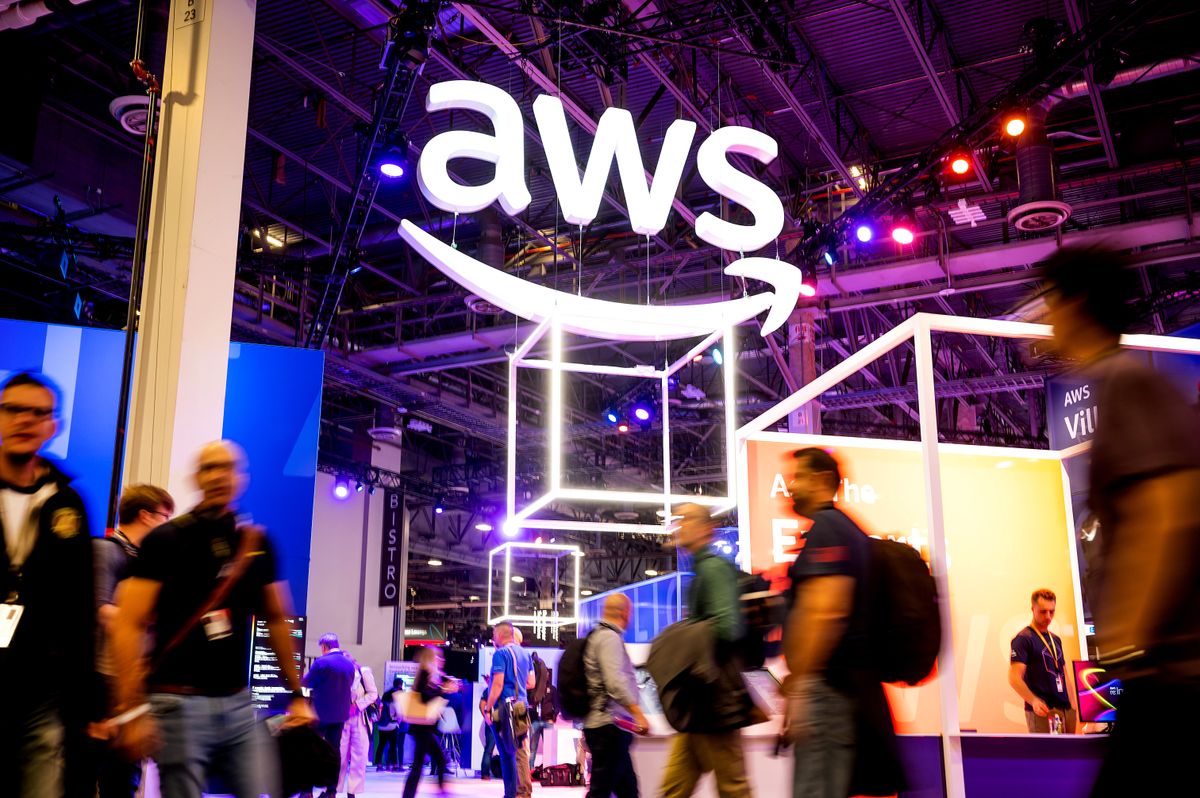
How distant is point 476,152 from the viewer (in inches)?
264

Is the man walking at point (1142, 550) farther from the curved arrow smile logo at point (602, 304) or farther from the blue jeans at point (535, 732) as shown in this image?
the blue jeans at point (535, 732)

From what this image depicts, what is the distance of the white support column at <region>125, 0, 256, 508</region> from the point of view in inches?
193

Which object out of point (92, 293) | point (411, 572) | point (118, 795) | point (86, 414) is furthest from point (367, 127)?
point (411, 572)

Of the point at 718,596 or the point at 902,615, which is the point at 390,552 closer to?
the point at 718,596

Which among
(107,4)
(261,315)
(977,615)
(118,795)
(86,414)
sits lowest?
(118,795)

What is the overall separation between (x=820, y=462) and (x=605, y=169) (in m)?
3.95

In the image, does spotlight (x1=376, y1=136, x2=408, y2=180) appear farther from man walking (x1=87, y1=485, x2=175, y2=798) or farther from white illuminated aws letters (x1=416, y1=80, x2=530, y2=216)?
man walking (x1=87, y1=485, x2=175, y2=798)

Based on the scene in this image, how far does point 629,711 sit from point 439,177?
128 inches

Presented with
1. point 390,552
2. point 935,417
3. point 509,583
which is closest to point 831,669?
point 935,417

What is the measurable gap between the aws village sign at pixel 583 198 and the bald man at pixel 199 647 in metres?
3.24

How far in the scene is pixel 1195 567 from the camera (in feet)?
6.19

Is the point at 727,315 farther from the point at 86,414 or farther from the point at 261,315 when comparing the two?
the point at 261,315

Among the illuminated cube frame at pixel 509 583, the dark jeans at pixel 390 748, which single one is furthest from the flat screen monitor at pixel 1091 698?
the dark jeans at pixel 390 748

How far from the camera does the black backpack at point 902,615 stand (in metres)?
3.18
